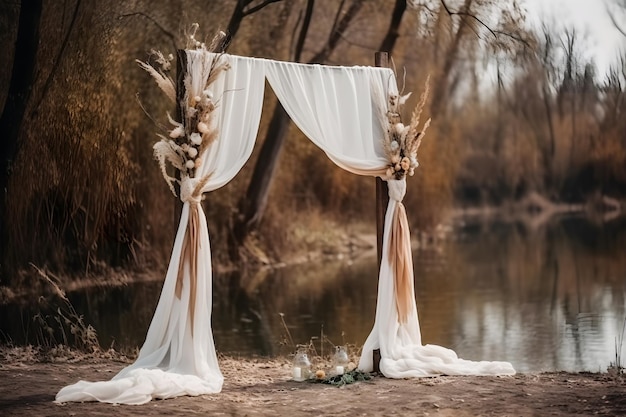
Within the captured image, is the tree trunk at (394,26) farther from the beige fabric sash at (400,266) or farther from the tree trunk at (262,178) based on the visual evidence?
the beige fabric sash at (400,266)

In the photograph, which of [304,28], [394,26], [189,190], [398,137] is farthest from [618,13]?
[189,190]

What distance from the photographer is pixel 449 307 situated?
10.4 m

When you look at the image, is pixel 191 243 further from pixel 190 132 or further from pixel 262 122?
pixel 262 122

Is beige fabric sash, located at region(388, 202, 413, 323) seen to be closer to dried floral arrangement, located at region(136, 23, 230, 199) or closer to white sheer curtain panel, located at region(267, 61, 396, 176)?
white sheer curtain panel, located at region(267, 61, 396, 176)

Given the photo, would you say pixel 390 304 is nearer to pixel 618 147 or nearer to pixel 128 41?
pixel 128 41

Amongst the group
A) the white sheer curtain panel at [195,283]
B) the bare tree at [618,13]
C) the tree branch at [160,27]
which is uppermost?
the bare tree at [618,13]

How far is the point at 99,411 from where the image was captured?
4.98m

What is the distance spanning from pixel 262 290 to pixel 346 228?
4.38 m

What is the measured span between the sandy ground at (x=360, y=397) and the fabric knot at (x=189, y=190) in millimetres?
1152

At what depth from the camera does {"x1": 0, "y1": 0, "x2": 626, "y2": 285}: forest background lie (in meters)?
9.71

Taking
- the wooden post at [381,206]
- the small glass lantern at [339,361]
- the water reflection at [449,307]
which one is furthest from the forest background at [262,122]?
the small glass lantern at [339,361]

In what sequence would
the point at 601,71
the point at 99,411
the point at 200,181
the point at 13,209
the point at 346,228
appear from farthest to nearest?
1. the point at 601,71
2. the point at 346,228
3. the point at 13,209
4. the point at 200,181
5. the point at 99,411

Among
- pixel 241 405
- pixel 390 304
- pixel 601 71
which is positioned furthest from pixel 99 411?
pixel 601 71

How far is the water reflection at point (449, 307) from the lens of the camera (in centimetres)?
841
